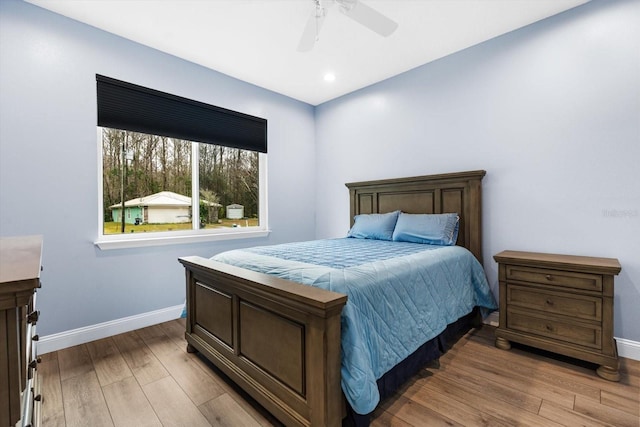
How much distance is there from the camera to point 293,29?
267cm

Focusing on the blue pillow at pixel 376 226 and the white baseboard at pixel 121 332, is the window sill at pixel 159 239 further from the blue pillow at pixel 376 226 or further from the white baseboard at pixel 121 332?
the blue pillow at pixel 376 226

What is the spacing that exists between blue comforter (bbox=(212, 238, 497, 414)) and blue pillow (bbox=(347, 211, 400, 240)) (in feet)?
1.63

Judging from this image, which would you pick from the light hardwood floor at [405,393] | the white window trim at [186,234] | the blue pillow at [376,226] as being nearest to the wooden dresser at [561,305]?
the light hardwood floor at [405,393]

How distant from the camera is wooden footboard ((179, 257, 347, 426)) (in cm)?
132

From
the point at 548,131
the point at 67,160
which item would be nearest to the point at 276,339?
the point at 67,160

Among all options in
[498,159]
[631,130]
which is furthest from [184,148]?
[631,130]

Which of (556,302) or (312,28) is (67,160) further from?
(556,302)

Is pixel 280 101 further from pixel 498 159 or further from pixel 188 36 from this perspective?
pixel 498 159

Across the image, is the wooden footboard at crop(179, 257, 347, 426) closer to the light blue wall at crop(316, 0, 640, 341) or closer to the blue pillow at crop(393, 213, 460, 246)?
the blue pillow at crop(393, 213, 460, 246)

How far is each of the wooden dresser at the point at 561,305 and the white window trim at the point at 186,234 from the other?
2663 mm

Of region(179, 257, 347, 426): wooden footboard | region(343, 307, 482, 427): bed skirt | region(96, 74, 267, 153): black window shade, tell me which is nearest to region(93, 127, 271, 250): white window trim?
region(96, 74, 267, 153): black window shade

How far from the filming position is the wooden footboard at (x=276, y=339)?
1318 mm

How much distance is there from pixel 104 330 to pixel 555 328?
11.7 feet

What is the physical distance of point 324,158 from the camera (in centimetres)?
445
